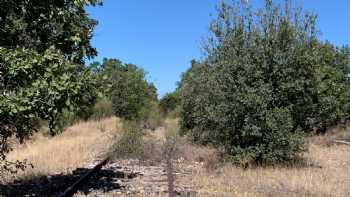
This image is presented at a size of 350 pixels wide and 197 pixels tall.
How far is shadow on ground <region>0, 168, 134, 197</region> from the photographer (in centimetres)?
1380

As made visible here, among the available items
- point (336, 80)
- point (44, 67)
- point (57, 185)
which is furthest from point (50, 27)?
point (336, 80)

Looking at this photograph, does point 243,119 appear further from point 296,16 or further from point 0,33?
point 0,33

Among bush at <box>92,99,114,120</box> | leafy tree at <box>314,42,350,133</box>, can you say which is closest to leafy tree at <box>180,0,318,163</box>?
leafy tree at <box>314,42,350,133</box>

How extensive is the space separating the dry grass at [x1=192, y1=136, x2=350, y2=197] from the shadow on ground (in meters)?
2.46

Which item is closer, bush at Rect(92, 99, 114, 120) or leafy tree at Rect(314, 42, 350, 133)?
leafy tree at Rect(314, 42, 350, 133)

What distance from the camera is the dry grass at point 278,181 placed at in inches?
532

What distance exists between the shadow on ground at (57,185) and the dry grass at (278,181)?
8.06ft

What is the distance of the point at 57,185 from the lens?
49.0ft

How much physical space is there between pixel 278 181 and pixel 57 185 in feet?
20.5

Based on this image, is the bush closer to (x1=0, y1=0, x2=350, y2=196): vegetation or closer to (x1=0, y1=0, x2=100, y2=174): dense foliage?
(x1=0, y1=0, x2=350, y2=196): vegetation

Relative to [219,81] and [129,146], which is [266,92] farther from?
[129,146]

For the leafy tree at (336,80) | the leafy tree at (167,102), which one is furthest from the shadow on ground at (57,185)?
the leafy tree at (167,102)

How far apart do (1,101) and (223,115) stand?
1055cm

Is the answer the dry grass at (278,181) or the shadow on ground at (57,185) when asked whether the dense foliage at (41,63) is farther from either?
the dry grass at (278,181)
